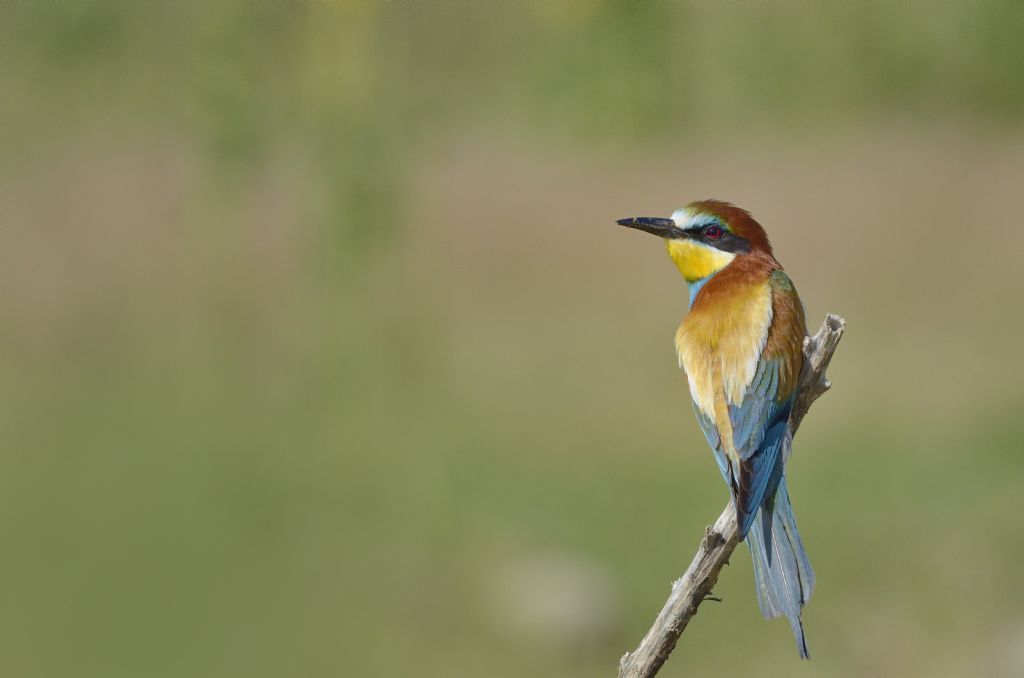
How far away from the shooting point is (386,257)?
166 inches

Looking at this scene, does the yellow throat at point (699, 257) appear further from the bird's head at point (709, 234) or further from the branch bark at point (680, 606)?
the branch bark at point (680, 606)

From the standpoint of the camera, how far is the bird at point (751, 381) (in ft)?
5.74

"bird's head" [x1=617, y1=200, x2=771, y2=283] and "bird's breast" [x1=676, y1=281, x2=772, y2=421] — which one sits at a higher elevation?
"bird's head" [x1=617, y1=200, x2=771, y2=283]

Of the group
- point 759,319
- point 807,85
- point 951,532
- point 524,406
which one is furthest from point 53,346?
point 759,319

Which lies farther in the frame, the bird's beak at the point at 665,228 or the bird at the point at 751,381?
the bird's beak at the point at 665,228

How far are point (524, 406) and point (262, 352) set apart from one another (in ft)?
3.53

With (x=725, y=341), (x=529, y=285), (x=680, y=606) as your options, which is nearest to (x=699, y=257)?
(x=725, y=341)

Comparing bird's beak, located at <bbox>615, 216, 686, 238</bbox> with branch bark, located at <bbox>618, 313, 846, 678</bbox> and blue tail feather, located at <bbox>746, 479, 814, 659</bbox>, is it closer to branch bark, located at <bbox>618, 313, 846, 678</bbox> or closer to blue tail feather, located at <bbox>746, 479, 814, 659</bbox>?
blue tail feather, located at <bbox>746, 479, 814, 659</bbox>

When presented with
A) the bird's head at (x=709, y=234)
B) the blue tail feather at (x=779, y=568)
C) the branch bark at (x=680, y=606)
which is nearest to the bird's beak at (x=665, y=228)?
the bird's head at (x=709, y=234)

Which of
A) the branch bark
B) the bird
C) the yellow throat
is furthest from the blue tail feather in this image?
the yellow throat

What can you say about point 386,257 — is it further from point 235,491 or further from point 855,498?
point 855,498

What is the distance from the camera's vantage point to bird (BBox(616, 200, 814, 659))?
175cm

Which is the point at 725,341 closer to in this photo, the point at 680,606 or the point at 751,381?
the point at 751,381

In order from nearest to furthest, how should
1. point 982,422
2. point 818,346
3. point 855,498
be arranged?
point 818,346 → point 855,498 → point 982,422
